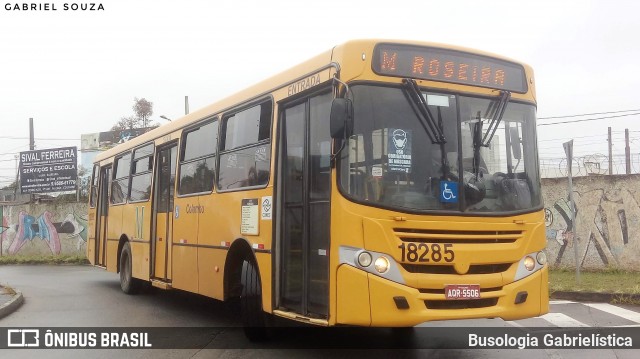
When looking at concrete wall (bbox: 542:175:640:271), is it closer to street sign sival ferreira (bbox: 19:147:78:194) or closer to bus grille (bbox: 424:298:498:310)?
bus grille (bbox: 424:298:498:310)

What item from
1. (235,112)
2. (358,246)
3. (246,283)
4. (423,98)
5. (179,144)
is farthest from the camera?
(179,144)

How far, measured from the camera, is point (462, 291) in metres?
5.95

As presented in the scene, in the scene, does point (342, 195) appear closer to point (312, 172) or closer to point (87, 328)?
point (312, 172)

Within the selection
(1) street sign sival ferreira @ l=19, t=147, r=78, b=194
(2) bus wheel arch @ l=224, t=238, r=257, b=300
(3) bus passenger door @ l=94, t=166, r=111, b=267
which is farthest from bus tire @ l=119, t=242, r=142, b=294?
(1) street sign sival ferreira @ l=19, t=147, r=78, b=194

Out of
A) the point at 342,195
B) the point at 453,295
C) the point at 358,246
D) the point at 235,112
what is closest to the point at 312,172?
the point at 342,195

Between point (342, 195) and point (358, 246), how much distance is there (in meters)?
0.52

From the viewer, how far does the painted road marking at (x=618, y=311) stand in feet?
31.6

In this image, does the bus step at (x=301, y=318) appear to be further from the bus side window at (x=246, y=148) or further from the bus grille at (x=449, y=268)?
the bus side window at (x=246, y=148)

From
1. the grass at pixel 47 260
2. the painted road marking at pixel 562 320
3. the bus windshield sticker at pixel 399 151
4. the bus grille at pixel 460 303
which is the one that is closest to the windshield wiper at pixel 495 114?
the bus windshield sticker at pixel 399 151

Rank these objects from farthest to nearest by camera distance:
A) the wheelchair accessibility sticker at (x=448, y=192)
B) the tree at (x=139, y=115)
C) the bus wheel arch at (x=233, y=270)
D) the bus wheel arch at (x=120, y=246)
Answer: the tree at (x=139, y=115), the bus wheel arch at (x=120, y=246), the bus wheel arch at (x=233, y=270), the wheelchair accessibility sticker at (x=448, y=192)

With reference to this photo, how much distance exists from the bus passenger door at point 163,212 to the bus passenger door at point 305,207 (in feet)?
13.4

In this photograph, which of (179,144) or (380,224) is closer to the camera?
(380,224)

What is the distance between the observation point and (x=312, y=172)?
6578mm

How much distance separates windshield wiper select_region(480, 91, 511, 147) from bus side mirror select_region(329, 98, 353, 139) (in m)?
1.50
